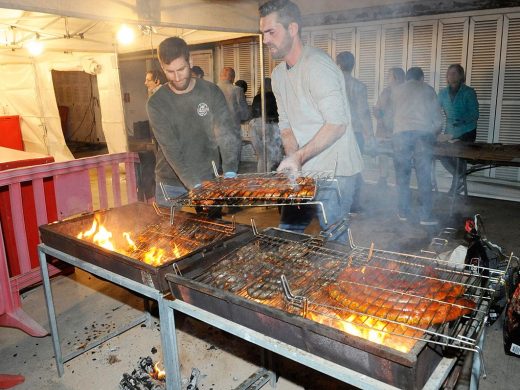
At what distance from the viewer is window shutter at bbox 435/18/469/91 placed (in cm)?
816

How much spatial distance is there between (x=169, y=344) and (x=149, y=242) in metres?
0.89

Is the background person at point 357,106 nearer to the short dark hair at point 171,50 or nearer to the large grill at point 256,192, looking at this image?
the short dark hair at point 171,50

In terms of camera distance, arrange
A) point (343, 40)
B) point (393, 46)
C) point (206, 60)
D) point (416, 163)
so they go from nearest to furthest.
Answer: point (416, 163), point (393, 46), point (343, 40), point (206, 60)

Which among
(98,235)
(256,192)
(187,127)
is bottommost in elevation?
(98,235)

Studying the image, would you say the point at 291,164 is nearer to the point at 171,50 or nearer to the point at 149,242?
the point at 149,242

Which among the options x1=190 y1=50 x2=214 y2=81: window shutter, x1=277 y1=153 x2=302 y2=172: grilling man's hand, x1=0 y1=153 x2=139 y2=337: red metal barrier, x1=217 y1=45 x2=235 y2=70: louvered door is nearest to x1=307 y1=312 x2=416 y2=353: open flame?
x1=277 y1=153 x2=302 y2=172: grilling man's hand

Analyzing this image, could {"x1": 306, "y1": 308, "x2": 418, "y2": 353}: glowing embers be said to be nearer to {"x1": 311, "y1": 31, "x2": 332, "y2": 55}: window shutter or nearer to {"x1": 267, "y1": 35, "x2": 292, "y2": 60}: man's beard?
{"x1": 267, "y1": 35, "x2": 292, "y2": 60}: man's beard

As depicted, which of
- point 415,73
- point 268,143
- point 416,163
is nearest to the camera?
point 415,73

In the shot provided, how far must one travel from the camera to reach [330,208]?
12.2 ft

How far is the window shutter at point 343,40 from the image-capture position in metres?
9.45

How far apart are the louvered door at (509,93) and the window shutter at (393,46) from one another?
187 centimetres

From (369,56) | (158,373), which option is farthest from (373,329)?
(369,56)

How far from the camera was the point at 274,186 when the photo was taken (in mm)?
3066

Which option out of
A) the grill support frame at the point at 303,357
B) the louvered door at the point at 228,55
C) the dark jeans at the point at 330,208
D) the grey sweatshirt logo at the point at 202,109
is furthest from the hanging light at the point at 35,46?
the grill support frame at the point at 303,357
